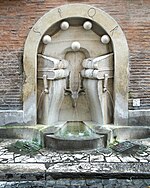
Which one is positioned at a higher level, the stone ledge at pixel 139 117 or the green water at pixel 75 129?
the stone ledge at pixel 139 117

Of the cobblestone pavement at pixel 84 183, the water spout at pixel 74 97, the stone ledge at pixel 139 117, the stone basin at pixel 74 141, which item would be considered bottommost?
the cobblestone pavement at pixel 84 183

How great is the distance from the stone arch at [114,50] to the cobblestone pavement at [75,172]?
5.81 ft

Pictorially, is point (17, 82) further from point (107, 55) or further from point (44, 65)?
point (107, 55)

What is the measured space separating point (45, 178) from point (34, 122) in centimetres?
237

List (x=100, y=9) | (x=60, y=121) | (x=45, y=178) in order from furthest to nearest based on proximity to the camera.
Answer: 1. (x=60, y=121)
2. (x=100, y=9)
3. (x=45, y=178)

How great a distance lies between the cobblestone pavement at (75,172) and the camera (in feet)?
14.7

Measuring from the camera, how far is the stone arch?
665 cm

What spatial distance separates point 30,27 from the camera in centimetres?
670

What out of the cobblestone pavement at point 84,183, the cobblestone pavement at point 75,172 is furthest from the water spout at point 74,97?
the cobblestone pavement at point 84,183

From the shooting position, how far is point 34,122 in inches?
270

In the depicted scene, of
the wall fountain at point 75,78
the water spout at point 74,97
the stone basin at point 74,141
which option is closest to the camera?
the stone basin at point 74,141

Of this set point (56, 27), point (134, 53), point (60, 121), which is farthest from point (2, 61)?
point (134, 53)

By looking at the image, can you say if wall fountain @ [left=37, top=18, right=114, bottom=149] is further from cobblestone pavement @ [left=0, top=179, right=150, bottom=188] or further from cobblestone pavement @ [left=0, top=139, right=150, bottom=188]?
cobblestone pavement @ [left=0, top=179, right=150, bottom=188]

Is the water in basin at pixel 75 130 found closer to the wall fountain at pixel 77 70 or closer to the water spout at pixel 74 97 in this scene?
the wall fountain at pixel 77 70
